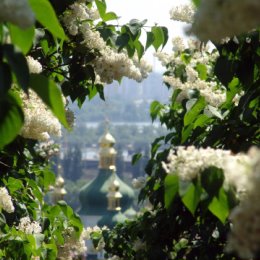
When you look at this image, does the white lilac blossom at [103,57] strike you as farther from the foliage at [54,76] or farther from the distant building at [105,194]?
the distant building at [105,194]

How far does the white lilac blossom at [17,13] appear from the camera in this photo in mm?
907

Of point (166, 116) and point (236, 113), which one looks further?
point (166, 116)

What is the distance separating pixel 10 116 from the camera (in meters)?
1.07

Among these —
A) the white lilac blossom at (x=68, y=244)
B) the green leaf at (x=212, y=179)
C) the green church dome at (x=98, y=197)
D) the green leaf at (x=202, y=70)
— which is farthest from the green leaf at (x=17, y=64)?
the green church dome at (x=98, y=197)

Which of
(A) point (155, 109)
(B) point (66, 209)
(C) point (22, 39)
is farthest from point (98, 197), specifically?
(C) point (22, 39)

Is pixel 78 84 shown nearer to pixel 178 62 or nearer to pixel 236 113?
pixel 236 113

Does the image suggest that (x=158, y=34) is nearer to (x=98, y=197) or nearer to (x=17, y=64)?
(x=17, y=64)

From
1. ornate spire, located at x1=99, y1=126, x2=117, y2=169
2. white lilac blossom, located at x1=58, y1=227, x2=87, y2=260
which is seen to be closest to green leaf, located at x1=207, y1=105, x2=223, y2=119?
white lilac blossom, located at x1=58, y1=227, x2=87, y2=260

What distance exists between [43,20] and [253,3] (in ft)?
1.41

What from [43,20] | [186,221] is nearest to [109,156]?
[186,221]

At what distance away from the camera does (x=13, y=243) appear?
2.55 meters

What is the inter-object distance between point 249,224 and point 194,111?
2038 millimetres

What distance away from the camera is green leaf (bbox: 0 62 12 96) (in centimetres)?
98

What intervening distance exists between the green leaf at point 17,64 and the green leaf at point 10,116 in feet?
0.10
